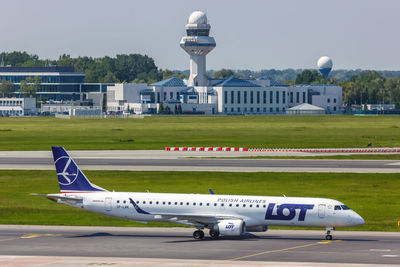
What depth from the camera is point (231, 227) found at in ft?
181

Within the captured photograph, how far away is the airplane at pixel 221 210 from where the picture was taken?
54938 mm

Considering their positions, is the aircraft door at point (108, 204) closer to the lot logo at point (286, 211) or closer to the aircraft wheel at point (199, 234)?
the aircraft wheel at point (199, 234)

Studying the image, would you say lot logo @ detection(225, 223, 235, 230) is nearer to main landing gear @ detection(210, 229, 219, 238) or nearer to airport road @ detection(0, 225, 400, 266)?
airport road @ detection(0, 225, 400, 266)

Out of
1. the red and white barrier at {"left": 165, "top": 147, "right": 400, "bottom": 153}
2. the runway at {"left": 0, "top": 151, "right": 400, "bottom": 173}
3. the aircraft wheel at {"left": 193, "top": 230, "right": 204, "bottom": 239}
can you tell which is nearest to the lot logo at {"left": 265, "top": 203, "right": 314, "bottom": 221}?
the aircraft wheel at {"left": 193, "top": 230, "right": 204, "bottom": 239}

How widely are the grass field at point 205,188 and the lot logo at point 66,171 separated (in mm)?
6049

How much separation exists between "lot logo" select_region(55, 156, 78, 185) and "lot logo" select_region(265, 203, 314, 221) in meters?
13.9

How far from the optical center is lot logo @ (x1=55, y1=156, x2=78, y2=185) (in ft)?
195

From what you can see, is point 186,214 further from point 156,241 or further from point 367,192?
point 367,192

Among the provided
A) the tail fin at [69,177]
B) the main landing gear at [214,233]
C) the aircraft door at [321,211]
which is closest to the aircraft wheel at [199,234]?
the main landing gear at [214,233]

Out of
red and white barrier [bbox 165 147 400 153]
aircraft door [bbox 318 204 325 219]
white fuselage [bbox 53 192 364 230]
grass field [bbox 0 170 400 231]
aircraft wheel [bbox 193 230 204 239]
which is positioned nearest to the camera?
aircraft door [bbox 318 204 325 219]

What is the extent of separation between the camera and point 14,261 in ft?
160

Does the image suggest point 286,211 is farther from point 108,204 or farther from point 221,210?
point 108,204

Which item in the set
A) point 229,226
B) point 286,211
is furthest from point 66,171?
point 286,211

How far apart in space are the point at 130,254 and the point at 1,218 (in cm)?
1885
